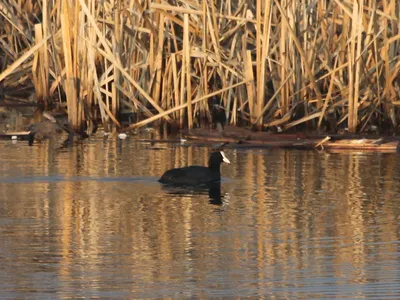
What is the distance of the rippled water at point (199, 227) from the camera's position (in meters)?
6.44

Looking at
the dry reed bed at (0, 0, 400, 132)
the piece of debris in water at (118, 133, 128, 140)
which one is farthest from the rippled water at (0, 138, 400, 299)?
the dry reed bed at (0, 0, 400, 132)

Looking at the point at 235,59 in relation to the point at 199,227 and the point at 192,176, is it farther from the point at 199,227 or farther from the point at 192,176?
the point at 199,227

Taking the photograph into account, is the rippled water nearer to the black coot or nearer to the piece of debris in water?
the black coot

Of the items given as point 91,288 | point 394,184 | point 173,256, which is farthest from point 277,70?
point 91,288

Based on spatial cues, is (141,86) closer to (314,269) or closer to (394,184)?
(394,184)

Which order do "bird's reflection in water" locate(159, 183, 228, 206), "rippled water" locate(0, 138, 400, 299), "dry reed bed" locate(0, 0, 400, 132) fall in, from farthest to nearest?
1. "dry reed bed" locate(0, 0, 400, 132)
2. "bird's reflection in water" locate(159, 183, 228, 206)
3. "rippled water" locate(0, 138, 400, 299)

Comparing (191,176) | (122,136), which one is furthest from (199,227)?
(122,136)

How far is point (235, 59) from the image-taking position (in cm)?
1375

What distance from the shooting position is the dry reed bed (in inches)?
518

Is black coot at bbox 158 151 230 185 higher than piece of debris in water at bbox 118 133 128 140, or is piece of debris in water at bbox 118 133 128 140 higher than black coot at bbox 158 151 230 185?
piece of debris in water at bbox 118 133 128 140

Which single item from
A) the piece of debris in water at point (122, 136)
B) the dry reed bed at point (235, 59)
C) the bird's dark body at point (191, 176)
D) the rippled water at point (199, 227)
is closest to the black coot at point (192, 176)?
the bird's dark body at point (191, 176)

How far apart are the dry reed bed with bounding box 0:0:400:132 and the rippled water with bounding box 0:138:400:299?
Result: 47.7 inches

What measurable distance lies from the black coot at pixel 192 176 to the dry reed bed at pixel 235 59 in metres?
2.62

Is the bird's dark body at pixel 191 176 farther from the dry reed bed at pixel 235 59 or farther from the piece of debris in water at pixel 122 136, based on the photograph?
the piece of debris in water at pixel 122 136
